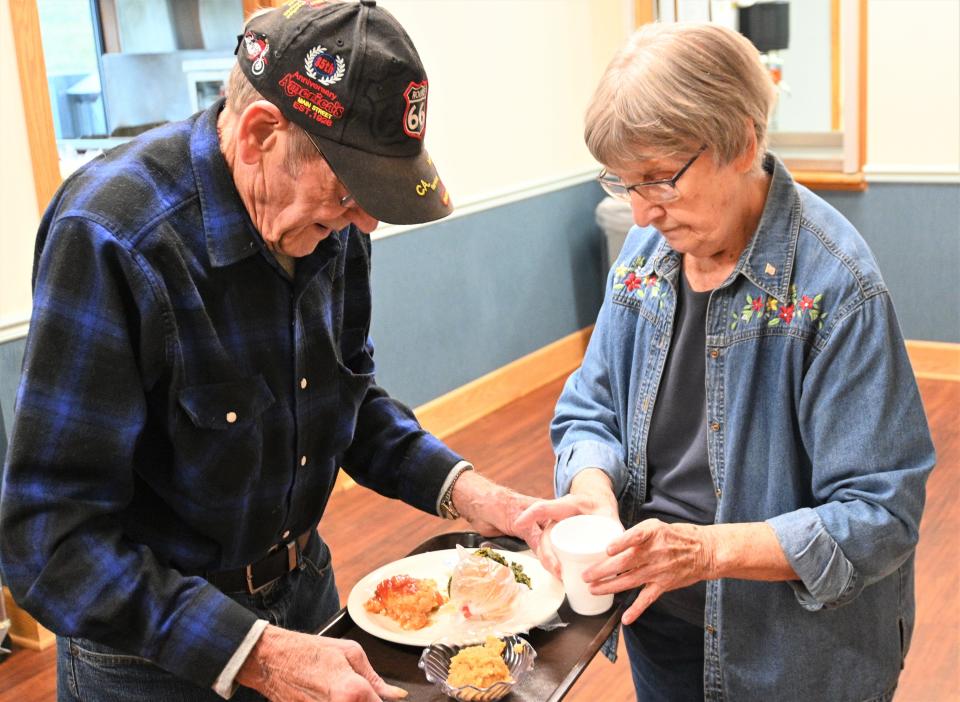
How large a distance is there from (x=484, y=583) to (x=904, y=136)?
4358 millimetres

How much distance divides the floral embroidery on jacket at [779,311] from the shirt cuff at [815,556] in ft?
0.85

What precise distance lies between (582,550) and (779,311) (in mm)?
427

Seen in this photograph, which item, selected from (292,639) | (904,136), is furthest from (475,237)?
(292,639)

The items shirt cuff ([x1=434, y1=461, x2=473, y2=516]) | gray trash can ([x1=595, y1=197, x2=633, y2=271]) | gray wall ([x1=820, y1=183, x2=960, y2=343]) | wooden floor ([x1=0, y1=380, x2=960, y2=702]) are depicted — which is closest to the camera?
shirt cuff ([x1=434, y1=461, x2=473, y2=516])

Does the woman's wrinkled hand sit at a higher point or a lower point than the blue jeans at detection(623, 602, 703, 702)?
higher

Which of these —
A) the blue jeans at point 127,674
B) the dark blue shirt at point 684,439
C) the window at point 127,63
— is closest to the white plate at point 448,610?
the blue jeans at point 127,674

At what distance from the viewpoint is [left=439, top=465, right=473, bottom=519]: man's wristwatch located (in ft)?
5.40

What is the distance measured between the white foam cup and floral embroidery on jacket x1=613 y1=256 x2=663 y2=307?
38 cm

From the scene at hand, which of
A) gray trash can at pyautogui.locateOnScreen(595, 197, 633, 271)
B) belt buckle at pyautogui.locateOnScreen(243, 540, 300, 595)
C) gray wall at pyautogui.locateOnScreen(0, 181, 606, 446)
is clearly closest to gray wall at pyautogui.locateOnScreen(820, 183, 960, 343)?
gray trash can at pyautogui.locateOnScreen(595, 197, 633, 271)

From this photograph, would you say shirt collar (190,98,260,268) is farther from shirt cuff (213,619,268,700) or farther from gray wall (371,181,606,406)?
gray wall (371,181,606,406)

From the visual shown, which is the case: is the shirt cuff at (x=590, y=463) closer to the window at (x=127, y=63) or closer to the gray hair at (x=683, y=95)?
the gray hair at (x=683, y=95)

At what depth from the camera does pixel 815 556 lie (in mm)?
1403

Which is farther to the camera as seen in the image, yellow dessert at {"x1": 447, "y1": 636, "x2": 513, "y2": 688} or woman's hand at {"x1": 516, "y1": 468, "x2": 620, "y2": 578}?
woman's hand at {"x1": 516, "y1": 468, "x2": 620, "y2": 578}

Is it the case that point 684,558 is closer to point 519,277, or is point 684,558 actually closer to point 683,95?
point 683,95
